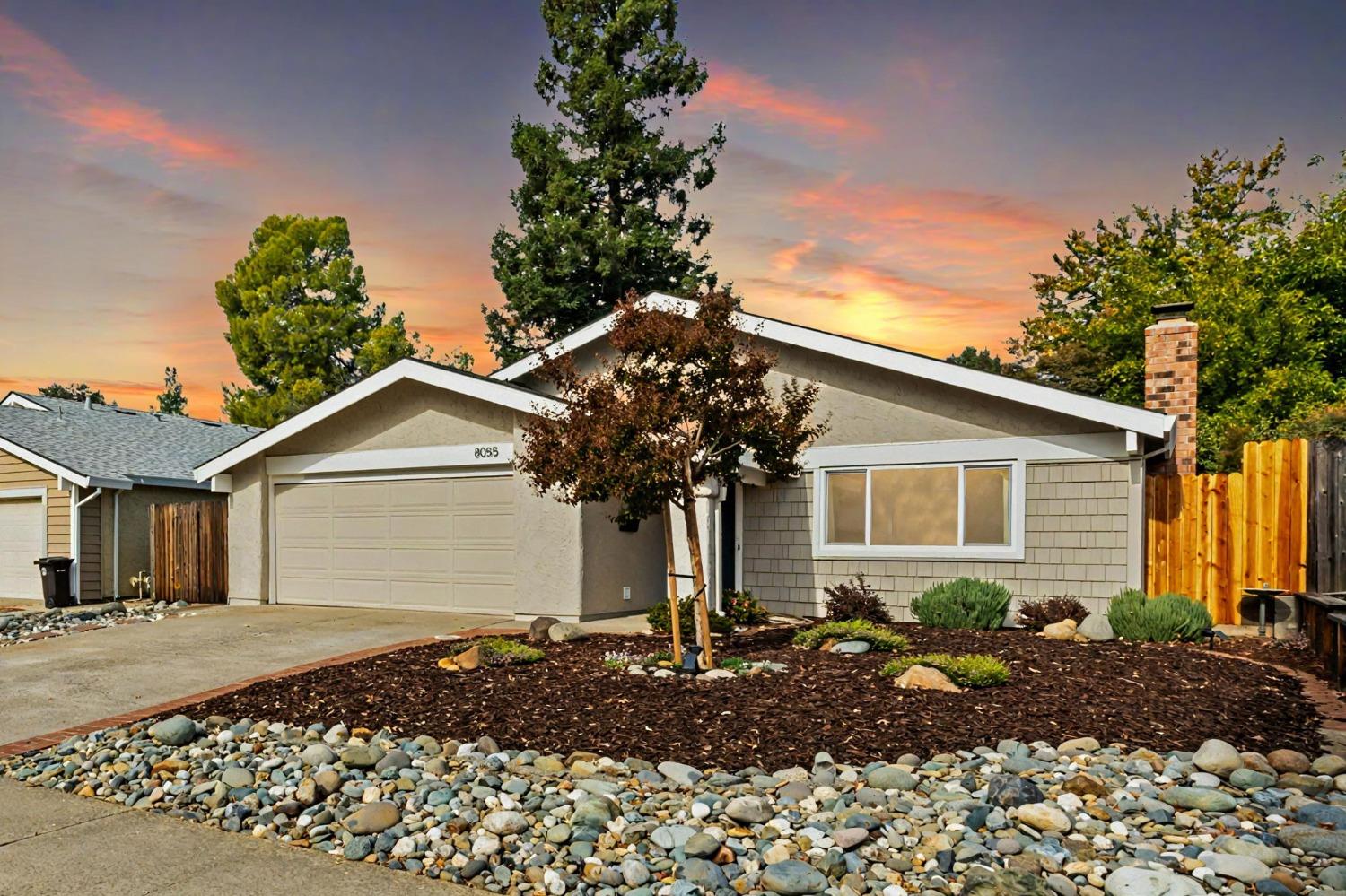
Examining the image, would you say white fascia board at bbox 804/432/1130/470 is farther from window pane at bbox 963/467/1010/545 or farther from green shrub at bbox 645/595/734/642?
green shrub at bbox 645/595/734/642

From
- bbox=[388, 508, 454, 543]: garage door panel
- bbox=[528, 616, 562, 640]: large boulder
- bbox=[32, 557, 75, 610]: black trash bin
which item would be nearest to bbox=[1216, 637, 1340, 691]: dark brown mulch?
bbox=[528, 616, 562, 640]: large boulder

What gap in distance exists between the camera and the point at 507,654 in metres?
8.97

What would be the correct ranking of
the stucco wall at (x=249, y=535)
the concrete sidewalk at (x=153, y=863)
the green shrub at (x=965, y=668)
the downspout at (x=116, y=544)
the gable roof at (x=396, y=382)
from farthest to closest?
the downspout at (x=116, y=544) → the stucco wall at (x=249, y=535) → the gable roof at (x=396, y=382) → the green shrub at (x=965, y=668) → the concrete sidewalk at (x=153, y=863)

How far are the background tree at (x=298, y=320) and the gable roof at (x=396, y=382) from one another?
53.8 feet

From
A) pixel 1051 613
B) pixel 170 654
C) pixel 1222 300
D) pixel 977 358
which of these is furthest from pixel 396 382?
pixel 977 358

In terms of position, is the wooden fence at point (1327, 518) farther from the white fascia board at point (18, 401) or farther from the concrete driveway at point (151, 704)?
the white fascia board at point (18, 401)

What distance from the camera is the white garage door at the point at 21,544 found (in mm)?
18516

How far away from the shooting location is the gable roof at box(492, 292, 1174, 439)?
36.1ft

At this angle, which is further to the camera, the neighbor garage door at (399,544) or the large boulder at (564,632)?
the neighbor garage door at (399,544)

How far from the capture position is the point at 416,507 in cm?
1498

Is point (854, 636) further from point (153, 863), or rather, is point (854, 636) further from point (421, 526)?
point (421, 526)

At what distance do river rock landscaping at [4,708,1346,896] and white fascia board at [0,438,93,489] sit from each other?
12.9 meters

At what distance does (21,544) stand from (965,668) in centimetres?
1917

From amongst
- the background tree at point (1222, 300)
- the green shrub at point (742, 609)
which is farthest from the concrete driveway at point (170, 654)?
the background tree at point (1222, 300)
